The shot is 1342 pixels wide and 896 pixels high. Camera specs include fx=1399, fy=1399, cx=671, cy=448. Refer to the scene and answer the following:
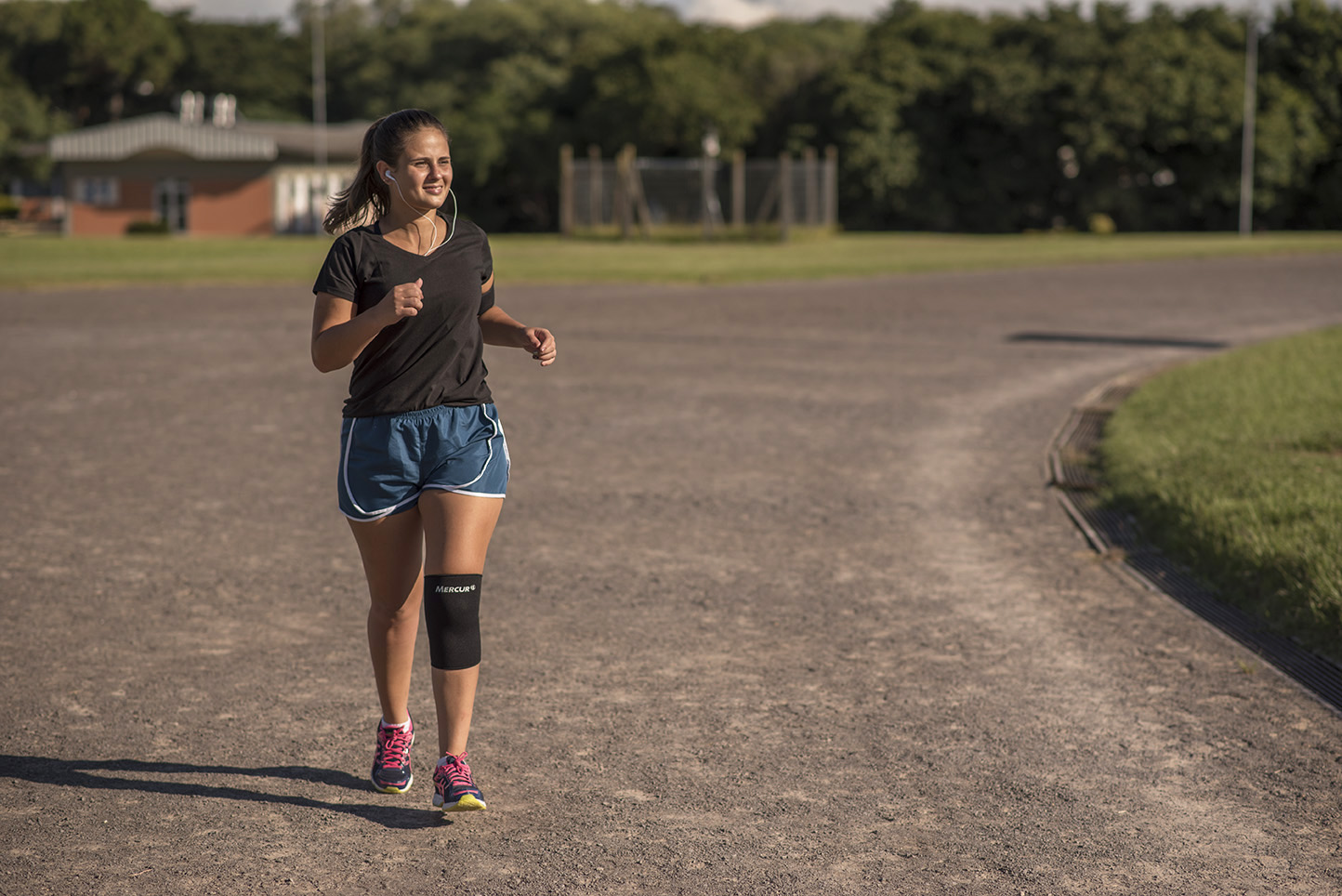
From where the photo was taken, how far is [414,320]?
3.56m

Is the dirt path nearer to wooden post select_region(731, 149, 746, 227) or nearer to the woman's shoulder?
the woman's shoulder

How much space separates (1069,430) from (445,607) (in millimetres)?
7311

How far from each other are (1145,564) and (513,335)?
3820 mm

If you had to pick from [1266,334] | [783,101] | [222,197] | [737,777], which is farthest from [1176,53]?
[737,777]

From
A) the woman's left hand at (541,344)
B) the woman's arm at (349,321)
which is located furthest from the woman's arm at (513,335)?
the woman's arm at (349,321)

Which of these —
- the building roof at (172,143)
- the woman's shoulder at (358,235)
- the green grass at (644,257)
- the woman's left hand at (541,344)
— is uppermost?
the building roof at (172,143)

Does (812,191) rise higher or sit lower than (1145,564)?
higher

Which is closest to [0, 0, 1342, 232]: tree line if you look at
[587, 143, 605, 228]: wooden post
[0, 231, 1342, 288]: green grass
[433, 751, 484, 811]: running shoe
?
[0, 231, 1342, 288]: green grass

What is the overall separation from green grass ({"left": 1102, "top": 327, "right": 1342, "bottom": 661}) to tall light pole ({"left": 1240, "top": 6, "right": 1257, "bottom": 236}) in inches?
1499

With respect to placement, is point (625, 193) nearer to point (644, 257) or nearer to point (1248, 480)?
point (644, 257)

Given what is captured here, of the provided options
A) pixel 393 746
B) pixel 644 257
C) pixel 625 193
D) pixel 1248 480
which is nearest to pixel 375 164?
pixel 393 746

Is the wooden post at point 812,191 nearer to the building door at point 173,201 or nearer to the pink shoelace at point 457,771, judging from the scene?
the building door at point 173,201

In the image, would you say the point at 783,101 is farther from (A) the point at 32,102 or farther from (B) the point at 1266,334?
(B) the point at 1266,334

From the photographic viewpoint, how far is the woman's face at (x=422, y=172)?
349 cm
